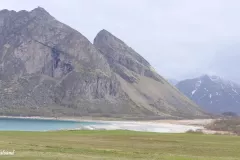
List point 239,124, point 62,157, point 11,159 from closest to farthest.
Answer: point 11,159, point 62,157, point 239,124

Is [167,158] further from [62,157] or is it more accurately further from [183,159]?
[62,157]

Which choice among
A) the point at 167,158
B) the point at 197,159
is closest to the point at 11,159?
the point at 167,158

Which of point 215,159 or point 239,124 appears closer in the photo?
point 215,159

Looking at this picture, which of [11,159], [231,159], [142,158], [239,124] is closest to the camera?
[11,159]

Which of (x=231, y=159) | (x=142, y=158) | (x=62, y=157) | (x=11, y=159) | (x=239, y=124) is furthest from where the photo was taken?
(x=239, y=124)

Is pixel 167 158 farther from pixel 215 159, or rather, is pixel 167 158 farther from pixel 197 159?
pixel 215 159

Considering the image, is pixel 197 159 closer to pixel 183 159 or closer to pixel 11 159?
pixel 183 159

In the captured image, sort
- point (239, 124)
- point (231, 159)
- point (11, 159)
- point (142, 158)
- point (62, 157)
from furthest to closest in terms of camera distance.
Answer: point (239, 124)
point (231, 159)
point (142, 158)
point (62, 157)
point (11, 159)

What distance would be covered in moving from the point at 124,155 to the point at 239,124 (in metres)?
146

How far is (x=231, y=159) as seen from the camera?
1836 inches

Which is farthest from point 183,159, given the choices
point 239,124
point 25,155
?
point 239,124

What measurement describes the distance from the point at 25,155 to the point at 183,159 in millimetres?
17233

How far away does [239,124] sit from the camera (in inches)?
7121

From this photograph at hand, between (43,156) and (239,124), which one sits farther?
(239,124)
